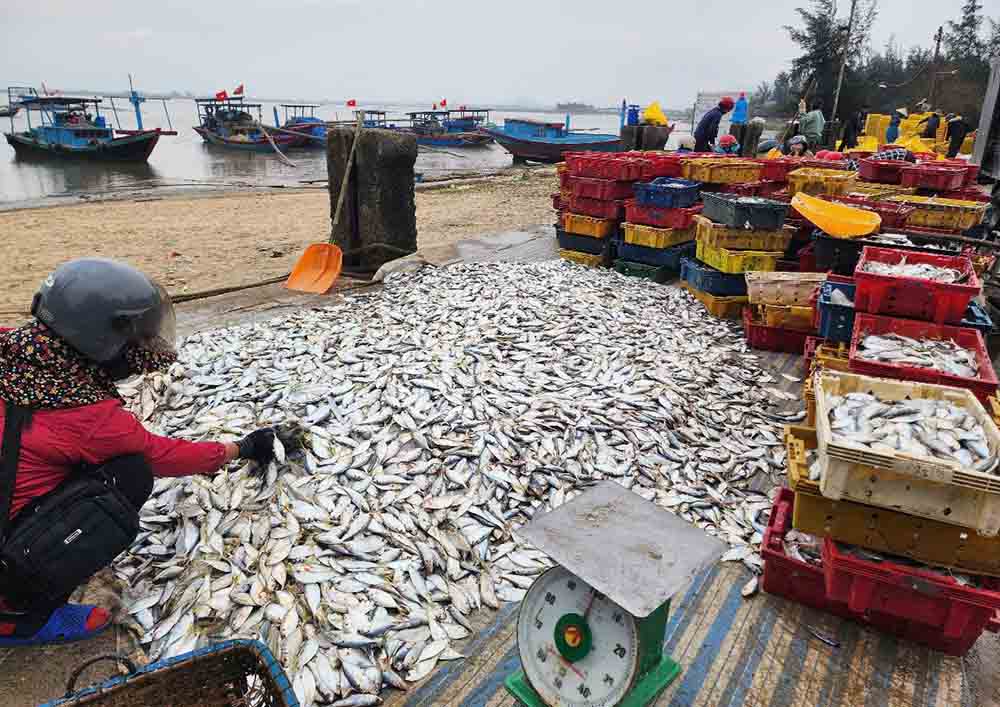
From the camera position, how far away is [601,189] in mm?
8875

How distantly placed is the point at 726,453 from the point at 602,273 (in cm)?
481

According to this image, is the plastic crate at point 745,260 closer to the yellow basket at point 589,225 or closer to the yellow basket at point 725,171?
the yellow basket at point 725,171

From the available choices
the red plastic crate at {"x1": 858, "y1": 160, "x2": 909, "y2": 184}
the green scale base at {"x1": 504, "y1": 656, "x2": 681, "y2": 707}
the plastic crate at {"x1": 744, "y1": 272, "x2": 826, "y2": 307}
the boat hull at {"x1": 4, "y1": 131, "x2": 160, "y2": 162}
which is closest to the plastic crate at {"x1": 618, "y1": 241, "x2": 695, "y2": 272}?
the plastic crate at {"x1": 744, "y1": 272, "x2": 826, "y2": 307}

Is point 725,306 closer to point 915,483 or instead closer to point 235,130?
point 915,483

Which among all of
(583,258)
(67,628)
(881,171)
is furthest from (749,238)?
(67,628)

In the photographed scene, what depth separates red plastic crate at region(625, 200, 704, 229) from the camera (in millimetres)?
8305

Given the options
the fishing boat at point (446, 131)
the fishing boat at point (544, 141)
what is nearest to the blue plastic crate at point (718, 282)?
the fishing boat at point (544, 141)

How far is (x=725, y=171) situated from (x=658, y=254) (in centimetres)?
151

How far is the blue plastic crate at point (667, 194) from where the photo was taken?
8.09m

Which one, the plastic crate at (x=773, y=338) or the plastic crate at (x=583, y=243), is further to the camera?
the plastic crate at (x=583, y=243)

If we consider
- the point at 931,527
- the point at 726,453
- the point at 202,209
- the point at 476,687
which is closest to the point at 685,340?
the point at 726,453

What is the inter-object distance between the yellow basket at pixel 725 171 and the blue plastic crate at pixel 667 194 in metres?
0.20

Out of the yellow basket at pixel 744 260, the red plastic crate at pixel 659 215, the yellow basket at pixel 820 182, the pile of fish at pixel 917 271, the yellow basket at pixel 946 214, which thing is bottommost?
the yellow basket at pixel 744 260

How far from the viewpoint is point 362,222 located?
28.7 feet
